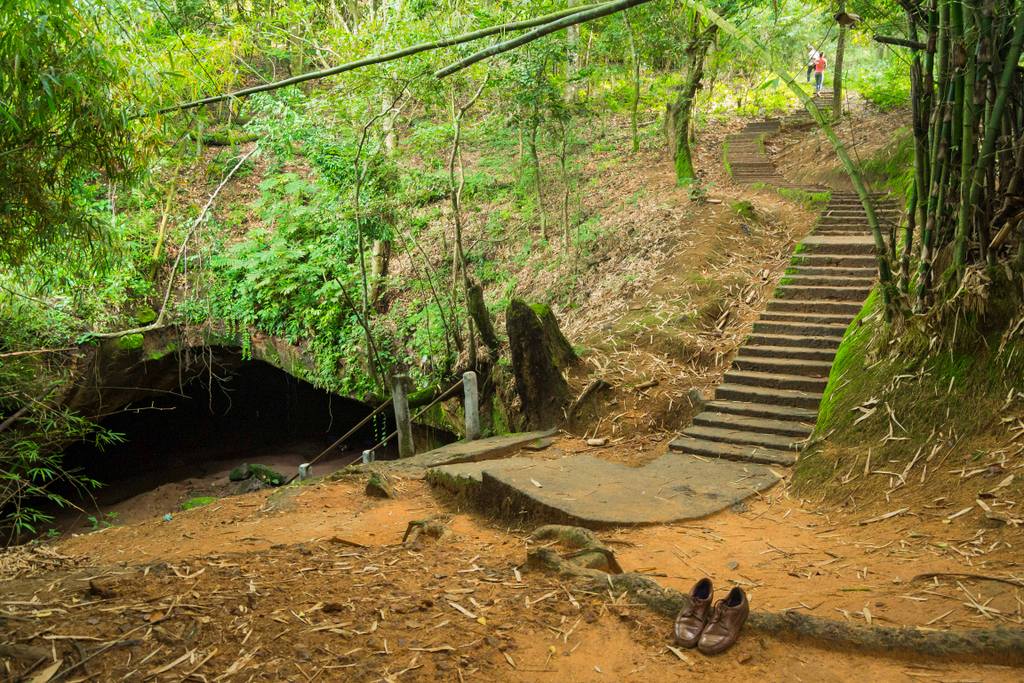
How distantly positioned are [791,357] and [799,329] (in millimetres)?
437

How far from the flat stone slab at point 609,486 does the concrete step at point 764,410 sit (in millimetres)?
837

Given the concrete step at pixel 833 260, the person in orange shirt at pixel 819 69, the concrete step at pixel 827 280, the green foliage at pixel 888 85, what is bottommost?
the concrete step at pixel 827 280

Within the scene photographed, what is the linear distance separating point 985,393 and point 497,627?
135 inches

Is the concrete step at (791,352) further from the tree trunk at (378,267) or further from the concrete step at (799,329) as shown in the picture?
the tree trunk at (378,267)

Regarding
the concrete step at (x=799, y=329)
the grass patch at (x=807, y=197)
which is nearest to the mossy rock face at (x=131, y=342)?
the concrete step at (x=799, y=329)

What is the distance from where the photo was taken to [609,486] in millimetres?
5406

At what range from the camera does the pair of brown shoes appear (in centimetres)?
281

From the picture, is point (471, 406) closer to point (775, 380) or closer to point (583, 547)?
point (775, 380)

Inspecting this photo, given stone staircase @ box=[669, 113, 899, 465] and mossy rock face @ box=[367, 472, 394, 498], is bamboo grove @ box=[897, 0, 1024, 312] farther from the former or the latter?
mossy rock face @ box=[367, 472, 394, 498]

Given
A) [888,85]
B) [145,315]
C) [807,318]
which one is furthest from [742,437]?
[888,85]

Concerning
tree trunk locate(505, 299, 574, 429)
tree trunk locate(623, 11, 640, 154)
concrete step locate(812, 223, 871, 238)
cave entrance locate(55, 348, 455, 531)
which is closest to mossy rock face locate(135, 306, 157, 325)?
cave entrance locate(55, 348, 455, 531)

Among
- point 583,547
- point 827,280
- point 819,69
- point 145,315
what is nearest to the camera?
point 583,547

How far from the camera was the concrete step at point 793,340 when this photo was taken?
709 cm

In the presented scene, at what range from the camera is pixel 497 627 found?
3.14 m
